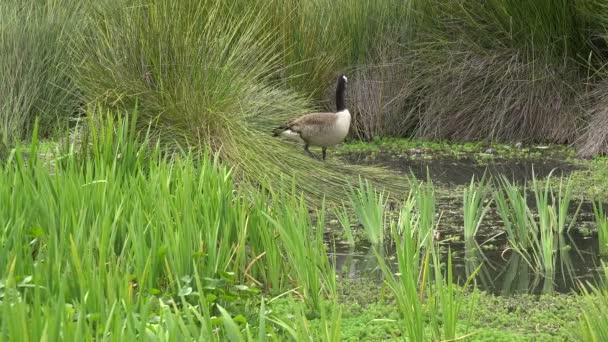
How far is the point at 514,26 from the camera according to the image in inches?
362

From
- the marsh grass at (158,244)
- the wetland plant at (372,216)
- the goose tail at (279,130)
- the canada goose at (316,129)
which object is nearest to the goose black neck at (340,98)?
the canada goose at (316,129)

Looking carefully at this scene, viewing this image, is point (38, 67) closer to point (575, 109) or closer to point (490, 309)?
point (575, 109)

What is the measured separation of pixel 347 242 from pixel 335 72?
460cm

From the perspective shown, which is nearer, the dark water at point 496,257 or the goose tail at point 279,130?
the dark water at point 496,257

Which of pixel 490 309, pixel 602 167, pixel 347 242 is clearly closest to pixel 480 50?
pixel 602 167

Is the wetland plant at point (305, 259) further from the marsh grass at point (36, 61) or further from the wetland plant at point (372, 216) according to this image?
the marsh grass at point (36, 61)

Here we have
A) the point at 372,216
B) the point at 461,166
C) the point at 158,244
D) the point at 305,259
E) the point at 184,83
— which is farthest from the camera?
the point at 461,166

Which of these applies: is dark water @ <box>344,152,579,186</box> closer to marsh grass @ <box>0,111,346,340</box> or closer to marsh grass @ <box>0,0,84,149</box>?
marsh grass @ <box>0,0,84,149</box>

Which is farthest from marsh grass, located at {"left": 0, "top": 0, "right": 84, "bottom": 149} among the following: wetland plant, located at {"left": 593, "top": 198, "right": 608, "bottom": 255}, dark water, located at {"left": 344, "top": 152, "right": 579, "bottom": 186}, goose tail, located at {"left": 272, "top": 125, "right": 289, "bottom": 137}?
wetland plant, located at {"left": 593, "top": 198, "right": 608, "bottom": 255}

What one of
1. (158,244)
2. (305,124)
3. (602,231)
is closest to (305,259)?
(158,244)

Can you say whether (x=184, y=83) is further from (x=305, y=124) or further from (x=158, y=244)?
(x=158, y=244)

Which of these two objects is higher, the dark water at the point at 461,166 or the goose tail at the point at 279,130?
the goose tail at the point at 279,130

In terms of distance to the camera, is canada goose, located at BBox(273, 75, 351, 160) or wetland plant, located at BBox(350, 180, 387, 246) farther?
canada goose, located at BBox(273, 75, 351, 160)

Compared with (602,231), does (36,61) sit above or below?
above
